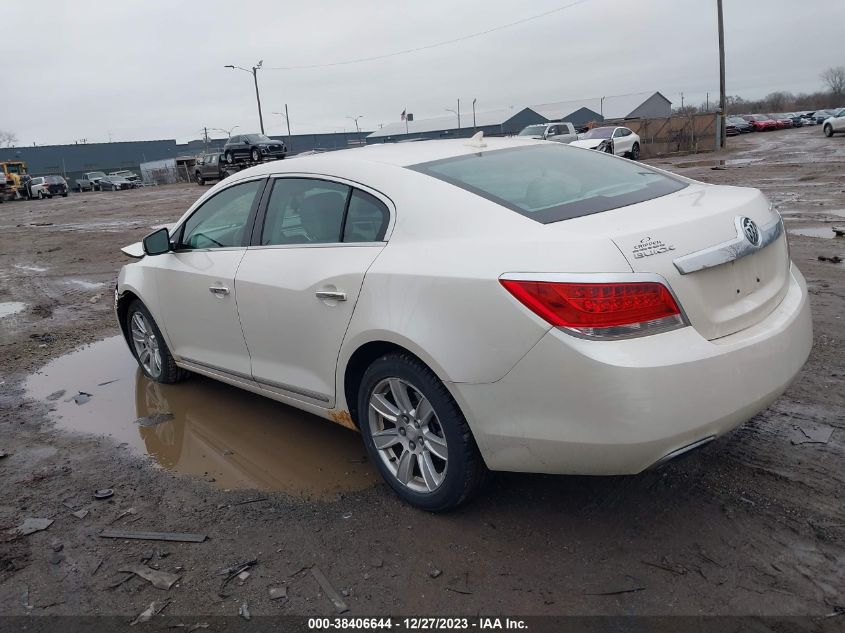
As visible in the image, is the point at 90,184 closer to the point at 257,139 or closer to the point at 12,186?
the point at 12,186

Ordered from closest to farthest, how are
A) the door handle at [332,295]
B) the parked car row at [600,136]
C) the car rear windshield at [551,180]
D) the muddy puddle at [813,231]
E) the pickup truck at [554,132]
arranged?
the car rear windshield at [551,180] < the door handle at [332,295] < the muddy puddle at [813,231] < the parked car row at [600,136] < the pickup truck at [554,132]

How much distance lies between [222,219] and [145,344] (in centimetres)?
156

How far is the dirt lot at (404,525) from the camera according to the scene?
274cm

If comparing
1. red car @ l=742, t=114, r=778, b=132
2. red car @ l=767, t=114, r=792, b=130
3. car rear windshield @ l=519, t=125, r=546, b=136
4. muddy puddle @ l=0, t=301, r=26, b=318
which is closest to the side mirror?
muddy puddle @ l=0, t=301, r=26, b=318

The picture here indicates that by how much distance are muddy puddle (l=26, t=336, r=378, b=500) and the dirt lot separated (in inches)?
0.7

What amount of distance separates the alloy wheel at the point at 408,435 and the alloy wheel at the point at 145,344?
258 centimetres

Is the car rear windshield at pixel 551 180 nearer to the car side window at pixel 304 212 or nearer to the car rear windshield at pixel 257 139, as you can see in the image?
the car side window at pixel 304 212

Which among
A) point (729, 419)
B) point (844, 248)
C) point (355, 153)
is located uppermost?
point (355, 153)

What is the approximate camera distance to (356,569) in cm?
299

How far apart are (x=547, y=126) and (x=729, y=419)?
31.7 metres

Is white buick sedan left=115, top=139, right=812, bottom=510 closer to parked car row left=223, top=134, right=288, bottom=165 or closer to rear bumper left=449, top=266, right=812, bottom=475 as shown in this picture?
rear bumper left=449, top=266, right=812, bottom=475

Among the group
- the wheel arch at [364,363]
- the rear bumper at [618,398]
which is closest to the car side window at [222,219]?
the wheel arch at [364,363]

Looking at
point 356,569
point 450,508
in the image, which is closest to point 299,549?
point 356,569

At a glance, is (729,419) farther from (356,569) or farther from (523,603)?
(356,569)
